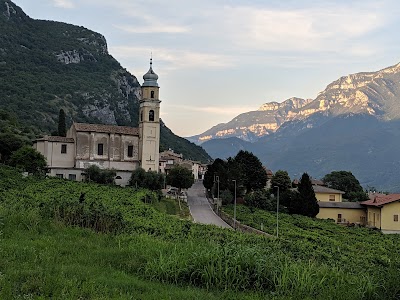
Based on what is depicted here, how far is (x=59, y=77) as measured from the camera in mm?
155500

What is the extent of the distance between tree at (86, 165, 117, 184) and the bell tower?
6.71 metres

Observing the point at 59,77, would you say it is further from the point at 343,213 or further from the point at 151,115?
the point at 343,213

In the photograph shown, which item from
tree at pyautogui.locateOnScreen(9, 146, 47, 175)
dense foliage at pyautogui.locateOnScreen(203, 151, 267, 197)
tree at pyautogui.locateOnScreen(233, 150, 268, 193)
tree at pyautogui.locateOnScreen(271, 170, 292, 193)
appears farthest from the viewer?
tree at pyautogui.locateOnScreen(271, 170, 292, 193)

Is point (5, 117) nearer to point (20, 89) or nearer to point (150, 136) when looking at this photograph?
point (150, 136)

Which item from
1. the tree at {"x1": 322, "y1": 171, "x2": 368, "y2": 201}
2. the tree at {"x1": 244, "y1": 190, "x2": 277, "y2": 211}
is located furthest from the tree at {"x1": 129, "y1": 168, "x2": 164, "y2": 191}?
the tree at {"x1": 322, "y1": 171, "x2": 368, "y2": 201}

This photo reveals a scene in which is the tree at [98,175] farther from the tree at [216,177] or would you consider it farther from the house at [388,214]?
the house at [388,214]

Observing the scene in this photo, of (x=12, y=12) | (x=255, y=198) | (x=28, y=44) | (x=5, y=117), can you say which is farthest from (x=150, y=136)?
(x=12, y=12)

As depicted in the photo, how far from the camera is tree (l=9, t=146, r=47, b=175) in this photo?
57.8 metres

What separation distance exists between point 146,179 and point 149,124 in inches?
372

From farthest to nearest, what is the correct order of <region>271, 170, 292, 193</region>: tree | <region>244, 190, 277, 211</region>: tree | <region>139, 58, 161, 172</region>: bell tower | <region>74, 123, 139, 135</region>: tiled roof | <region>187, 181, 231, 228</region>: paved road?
<region>271, 170, 292, 193</region>: tree, <region>139, 58, 161, 172</region>: bell tower, <region>74, 123, 139, 135</region>: tiled roof, <region>244, 190, 277, 211</region>: tree, <region>187, 181, 231, 228</region>: paved road

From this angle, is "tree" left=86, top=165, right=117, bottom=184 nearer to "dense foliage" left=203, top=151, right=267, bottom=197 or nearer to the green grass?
the green grass

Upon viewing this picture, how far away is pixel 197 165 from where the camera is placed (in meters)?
125

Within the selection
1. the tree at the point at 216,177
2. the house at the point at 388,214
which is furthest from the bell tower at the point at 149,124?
the house at the point at 388,214

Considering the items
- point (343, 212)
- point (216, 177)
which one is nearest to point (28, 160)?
point (216, 177)
